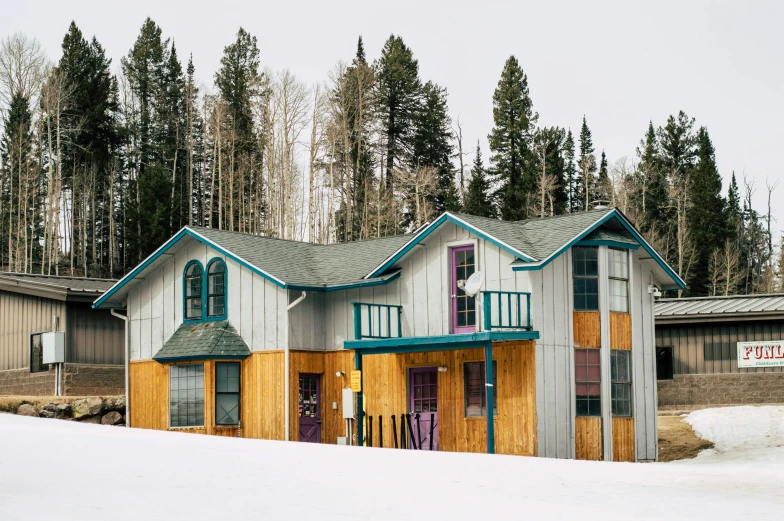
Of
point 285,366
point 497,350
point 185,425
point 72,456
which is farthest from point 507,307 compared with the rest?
point 72,456

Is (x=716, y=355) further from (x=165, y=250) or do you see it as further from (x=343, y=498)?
(x=343, y=498)

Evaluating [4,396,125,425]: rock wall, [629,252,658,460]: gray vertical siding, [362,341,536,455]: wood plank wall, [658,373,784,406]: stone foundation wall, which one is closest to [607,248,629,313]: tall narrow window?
[629,252,658,460]: gray vertical siding

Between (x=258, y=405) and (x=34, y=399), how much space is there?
257 inches

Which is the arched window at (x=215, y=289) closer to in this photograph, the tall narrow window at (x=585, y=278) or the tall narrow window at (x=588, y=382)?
the tall narrow window at (x=585, y=278)

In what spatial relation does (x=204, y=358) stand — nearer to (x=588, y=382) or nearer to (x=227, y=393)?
(x=227, y=393)

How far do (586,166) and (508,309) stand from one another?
47003mm

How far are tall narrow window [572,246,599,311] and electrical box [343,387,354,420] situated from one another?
606cm

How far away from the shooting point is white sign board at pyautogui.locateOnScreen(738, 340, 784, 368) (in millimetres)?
35000

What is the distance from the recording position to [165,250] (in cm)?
3128

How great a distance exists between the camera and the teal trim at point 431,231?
2609cm

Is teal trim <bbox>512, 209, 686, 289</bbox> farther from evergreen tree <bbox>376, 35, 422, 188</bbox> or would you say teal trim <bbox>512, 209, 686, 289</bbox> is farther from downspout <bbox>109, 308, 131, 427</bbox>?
evergreen tree <bbox>376, 35, 422, 188</bbox>

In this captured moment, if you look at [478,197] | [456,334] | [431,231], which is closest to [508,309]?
[456,334]

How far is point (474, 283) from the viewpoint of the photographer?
84.9ft

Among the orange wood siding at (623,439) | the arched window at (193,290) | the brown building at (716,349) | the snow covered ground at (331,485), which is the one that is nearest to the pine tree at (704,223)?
the brown building at (716,349)
